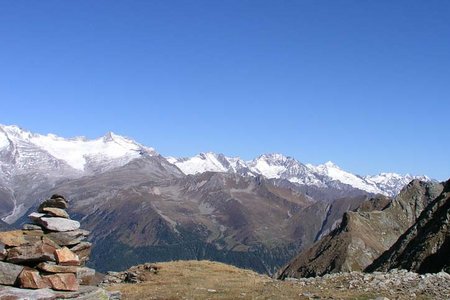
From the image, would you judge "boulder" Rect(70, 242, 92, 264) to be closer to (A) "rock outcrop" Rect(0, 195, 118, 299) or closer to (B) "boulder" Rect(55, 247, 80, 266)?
(A) "rock outcrop" Rect(0, 195, 118, 299)

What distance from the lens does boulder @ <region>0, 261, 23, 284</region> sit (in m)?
31.0

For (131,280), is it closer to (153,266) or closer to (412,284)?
(153,266)

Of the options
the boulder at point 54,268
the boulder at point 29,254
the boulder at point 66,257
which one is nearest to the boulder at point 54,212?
the boulder at point 66,257

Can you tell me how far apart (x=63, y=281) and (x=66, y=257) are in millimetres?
1522

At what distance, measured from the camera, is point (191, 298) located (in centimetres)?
4175

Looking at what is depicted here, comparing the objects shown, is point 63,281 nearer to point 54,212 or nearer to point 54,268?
point 54,268

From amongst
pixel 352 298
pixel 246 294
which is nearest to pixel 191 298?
pixel 246 294

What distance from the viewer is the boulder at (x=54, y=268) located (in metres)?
31.8

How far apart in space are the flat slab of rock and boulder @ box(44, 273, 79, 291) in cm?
359

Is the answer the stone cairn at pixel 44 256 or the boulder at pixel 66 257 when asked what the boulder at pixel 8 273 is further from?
the boulder at pixel 66 257

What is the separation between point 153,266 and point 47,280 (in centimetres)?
3224

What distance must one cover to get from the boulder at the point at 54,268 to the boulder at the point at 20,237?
1.61 meters

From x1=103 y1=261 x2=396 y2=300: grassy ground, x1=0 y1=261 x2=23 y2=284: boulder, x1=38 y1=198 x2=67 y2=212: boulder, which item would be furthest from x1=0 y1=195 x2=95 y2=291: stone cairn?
x1=103 y1=261 x2=396 y2=300: grassy ground

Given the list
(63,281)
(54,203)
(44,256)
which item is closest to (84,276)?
(63,281)
